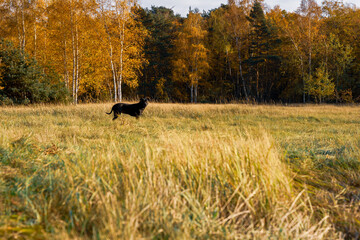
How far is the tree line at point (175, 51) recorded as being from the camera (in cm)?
1872

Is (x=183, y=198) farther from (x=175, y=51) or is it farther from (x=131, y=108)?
(x=175, y=51)

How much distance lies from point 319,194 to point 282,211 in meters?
0.68

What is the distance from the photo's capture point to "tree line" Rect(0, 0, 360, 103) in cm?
1872

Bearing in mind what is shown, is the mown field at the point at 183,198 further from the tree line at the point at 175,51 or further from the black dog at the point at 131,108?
the tree line at the point at 175,51

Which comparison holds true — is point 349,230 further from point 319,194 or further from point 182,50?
point 182,50

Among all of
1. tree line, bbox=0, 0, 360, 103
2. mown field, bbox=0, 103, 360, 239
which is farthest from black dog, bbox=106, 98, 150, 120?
tree line, bbox=0, 0, 360, 103

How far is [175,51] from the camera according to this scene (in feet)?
111

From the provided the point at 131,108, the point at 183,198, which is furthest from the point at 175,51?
the point at 183,198

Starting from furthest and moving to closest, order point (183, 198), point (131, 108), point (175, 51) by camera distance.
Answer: point (175, 51)
point (131, 108)
point (183, 198)

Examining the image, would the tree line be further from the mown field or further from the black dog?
the mown field

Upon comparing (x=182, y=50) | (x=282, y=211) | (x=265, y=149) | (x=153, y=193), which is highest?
(x=182, y=50)

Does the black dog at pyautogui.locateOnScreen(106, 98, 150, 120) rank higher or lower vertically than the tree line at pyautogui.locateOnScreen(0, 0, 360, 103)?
lower

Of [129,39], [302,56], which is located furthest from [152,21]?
[302,56]

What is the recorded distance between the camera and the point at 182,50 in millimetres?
32312
